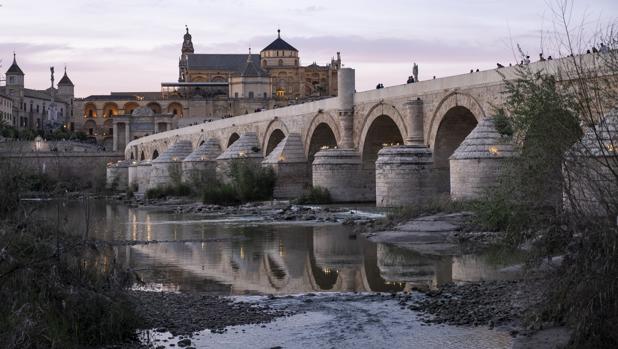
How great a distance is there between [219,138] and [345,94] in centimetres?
1765

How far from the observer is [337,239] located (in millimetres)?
18578

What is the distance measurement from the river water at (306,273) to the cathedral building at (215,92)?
210 ft

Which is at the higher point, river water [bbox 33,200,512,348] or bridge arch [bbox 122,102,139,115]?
bridge arch [bbox 122,102,139,115]

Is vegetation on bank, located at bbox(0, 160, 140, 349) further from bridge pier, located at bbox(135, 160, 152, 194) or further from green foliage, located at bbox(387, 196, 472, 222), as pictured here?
bridge pier, located at bbox(135, 160, 152, 194)

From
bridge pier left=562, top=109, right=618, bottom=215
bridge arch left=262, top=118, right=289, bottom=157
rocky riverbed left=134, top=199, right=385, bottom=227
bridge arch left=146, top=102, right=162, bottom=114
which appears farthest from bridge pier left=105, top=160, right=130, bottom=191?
bridge pier left=562, top=109, right=618, bottom=215

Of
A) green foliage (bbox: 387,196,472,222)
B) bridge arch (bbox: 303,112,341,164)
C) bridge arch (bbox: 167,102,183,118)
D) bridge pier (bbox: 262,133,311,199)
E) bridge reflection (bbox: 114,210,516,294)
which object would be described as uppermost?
bridge arch (bbox: 167,102,183,118)

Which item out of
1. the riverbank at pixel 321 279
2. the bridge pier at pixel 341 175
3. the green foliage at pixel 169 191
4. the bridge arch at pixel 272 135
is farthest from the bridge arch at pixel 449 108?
the green foliage at pixel 169 191

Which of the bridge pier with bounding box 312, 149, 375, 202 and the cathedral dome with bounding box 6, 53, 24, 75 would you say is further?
the cathedral dome with bounding box 6, 53, 24, 75

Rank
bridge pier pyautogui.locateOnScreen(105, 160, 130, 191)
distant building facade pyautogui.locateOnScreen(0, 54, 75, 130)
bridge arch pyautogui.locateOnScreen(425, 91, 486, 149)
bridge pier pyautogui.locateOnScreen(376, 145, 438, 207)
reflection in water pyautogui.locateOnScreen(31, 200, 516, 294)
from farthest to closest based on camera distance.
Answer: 1. distant building facade pyautogui.locateOnScreen(0, 54, 75, 130)
2. bridge pier pyautogui.locateOnScreen(105, 160, 130, 191)
3. bridge pier pyautogui.locateOnScreen(376, 145, 438, 207)
4. bridge arch pyautogui.locateOnScreen(425, 91, 486, 149)
5. reflection in water pyautogui.locateOnScreen(31, 200, 516, 294)

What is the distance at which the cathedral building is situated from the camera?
88125 mm

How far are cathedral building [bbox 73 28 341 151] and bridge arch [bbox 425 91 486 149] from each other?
191 feet

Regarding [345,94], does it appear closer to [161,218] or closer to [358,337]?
[161,218]

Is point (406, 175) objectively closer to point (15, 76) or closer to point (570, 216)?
point (570, 216)

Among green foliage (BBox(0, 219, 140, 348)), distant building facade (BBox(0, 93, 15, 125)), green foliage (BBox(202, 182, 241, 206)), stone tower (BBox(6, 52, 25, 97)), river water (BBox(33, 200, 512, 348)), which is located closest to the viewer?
green foliage (BBox(0, 219, 140, 348))
